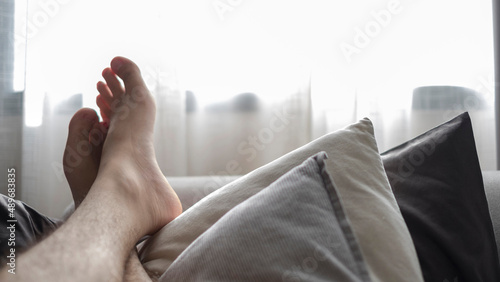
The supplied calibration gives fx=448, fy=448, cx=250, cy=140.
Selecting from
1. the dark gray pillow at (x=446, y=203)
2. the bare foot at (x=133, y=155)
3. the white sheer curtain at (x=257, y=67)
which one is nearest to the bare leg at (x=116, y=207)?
the bare foot at (x=133, y=155)

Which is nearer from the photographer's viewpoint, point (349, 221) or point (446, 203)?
point (349, 221)

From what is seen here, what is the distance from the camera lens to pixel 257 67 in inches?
64.8

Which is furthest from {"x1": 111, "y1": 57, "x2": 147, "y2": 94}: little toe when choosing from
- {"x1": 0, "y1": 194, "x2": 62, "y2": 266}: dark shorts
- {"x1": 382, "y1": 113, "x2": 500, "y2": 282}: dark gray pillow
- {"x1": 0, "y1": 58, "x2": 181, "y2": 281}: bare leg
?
{"x1": 382, "y1": 113, "x2": 500, "y2": 282}: dark gray pillow

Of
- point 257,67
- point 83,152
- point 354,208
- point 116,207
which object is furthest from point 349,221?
point 257,67

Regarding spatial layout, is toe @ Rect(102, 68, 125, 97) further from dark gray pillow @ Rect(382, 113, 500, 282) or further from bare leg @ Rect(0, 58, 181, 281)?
dark gray pillow @ Rect(382, 113, 500, 282)

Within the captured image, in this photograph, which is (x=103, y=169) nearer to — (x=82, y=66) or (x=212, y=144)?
(x=212, y=144)

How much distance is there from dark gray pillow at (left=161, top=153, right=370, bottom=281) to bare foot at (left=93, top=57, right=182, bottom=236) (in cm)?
24

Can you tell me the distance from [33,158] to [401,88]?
1.38 metres

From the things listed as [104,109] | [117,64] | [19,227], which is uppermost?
[117,64]

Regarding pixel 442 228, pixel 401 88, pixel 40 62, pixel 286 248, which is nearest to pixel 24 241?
pixel 286 248

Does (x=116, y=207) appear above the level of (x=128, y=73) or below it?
below

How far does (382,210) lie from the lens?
505 mm

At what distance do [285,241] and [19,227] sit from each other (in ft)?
1.34

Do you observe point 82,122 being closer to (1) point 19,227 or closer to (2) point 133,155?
(2) point 133,155
